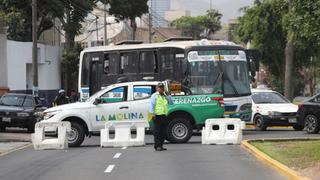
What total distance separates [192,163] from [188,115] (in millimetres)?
5954

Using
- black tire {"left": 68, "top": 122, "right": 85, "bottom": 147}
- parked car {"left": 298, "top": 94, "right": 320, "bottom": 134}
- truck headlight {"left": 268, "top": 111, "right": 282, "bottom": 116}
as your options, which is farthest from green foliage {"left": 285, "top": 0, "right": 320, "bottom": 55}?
truck headlight {"left": 268, "top": 111, "right": 282, "bottom": 116}


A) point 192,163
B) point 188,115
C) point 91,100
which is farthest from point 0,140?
point 192,163

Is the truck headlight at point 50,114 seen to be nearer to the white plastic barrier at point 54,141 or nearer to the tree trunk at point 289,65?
the white plastic barrier at point 54,141

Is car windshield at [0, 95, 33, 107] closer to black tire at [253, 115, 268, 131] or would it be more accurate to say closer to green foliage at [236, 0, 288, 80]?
black tire at [253, 115, 268, 131]

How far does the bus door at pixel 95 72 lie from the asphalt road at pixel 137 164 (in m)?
9.51

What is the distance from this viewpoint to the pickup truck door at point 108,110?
2045cm

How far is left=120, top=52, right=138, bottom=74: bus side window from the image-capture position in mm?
27341

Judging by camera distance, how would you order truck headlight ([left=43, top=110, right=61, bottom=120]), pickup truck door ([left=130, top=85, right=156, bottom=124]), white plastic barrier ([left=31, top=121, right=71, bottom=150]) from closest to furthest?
white plastic barrier ([left=31, top=121, right=71, bottom=150]) → truck headlight ([left=43, top=110, right=61, bottom=120]) → pickup truck door ([left=130, top=85, right=156, bottom=124])

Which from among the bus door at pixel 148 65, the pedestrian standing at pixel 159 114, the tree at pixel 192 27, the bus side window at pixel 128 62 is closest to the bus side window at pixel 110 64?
the bus side window at pixel 128 62

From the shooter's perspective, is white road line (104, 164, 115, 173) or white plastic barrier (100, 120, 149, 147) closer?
white road line (104, 164, 115, 173)

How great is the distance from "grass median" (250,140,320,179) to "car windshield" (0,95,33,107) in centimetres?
1247

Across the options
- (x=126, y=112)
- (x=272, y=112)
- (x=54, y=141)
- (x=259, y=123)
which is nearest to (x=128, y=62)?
(x=259, y=123)

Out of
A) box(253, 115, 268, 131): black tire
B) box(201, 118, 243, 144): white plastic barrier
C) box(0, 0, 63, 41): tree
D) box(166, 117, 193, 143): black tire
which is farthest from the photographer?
box(0, 0, 63, 41): tree

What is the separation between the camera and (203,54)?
A: 25.5m
